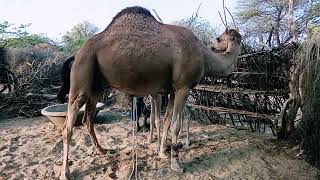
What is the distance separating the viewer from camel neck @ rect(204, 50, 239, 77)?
5.34 meters

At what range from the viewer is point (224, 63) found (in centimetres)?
550

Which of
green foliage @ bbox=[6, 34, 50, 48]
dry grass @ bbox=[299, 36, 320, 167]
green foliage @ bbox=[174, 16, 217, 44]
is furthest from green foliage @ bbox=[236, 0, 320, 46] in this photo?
dry grass @ bbox=[299, 36, 320, 167]

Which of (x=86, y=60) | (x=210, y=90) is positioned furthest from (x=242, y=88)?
(x=86, y=60)

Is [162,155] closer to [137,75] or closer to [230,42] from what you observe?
[137,75]

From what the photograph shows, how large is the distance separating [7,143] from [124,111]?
11.2 feet

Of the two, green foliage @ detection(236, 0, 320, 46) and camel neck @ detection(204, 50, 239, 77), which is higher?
green foliage @ detection(236, 0, 320, 46)

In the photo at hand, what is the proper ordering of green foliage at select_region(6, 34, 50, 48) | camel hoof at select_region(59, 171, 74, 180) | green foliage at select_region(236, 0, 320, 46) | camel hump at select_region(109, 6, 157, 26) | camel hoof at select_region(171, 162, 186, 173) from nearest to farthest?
camel hoof at select_region(59, 171, 74, 180) → camel hoof at select_region(171, 162, 186, 173) → camel hump at select_region(109, 6, 157, 26) → green foliage at select_region(6, 34, 50, 48) → green foliage at select_region(236, 0, 320, 46)

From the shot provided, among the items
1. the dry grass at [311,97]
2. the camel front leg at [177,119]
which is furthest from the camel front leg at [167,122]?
the dry grass at [311,97]

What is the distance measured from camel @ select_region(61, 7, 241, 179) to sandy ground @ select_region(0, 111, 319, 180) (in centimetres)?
37

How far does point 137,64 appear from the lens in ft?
15.7

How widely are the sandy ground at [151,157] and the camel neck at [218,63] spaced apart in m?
1.26

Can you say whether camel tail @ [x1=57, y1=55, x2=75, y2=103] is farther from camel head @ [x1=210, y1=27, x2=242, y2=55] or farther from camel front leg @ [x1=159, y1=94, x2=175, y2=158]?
camel head @ [x1=210, y1=27, x2=242, y2=55]

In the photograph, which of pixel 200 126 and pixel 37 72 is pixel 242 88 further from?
pixel 37 72

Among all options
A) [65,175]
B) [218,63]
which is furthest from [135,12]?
[65,175]
